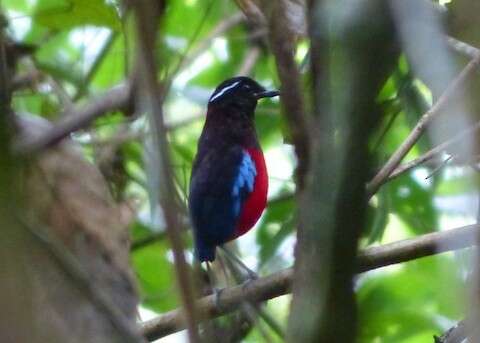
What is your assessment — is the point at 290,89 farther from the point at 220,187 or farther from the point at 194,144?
the point at 194,144

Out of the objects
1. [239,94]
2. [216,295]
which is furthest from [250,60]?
[216,295]

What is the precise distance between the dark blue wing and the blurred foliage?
0.11 metres

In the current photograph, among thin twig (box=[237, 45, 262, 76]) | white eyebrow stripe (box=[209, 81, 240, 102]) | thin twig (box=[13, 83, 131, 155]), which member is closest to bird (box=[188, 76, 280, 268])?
white eyebrow stripe (box=[209, 81, 240, 102])

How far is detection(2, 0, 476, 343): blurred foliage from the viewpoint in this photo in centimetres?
224

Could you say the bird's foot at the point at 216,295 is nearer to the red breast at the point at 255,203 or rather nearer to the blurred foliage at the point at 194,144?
the blurred foliage at the point at 194,144

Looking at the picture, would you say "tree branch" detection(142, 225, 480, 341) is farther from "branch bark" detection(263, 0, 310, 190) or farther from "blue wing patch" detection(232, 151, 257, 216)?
"blue wing patch" detection(232, 151, 257, 216)

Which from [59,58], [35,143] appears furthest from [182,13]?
[35,143]

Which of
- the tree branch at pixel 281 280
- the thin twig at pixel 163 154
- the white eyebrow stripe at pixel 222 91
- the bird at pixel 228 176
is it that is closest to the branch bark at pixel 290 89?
the thin twig at pixel 163 154

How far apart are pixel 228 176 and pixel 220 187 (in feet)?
0.18

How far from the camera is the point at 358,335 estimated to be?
488 millimetres

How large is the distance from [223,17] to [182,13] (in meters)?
0.17

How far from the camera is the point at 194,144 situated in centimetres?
390

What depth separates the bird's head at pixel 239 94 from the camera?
10.9 ft

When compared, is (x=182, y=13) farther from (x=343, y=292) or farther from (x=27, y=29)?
(x=343, y=292)
